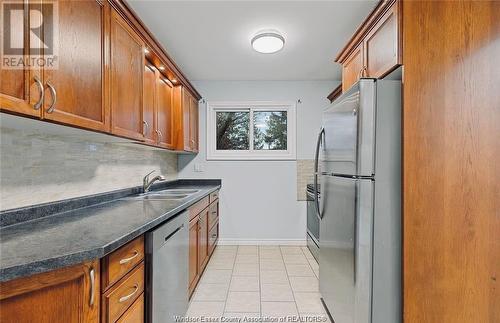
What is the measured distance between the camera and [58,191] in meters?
1.55

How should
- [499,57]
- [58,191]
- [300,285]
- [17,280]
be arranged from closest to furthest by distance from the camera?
[17,280] < [499,57] < [58,191] < [300,285]

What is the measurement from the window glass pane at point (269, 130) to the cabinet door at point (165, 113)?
4.86ft

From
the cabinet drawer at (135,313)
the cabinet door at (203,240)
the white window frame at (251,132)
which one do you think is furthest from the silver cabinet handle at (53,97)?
the white window frame at (251,132)

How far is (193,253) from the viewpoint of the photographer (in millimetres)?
2287

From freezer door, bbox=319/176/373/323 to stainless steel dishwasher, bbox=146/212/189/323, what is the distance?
111 cm

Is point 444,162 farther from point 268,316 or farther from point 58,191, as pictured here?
point 58,191

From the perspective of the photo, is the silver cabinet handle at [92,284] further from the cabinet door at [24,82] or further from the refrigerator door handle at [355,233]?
the refrigerator door handle at [355,233]

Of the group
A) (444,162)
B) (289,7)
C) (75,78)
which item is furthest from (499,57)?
(75,78)

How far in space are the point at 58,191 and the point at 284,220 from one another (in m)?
2.97

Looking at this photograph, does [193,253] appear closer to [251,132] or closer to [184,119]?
[184,119]

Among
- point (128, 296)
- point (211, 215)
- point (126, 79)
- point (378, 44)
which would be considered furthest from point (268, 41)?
point (128, 296)

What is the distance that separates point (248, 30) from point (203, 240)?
2162 millimetres

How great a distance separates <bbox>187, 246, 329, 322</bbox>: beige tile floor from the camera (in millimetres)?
2107

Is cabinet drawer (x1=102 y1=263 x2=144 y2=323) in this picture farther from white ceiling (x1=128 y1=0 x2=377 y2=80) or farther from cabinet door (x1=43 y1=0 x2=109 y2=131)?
white ceiling (x1=128 y1=0 x2=377 y2=80)
